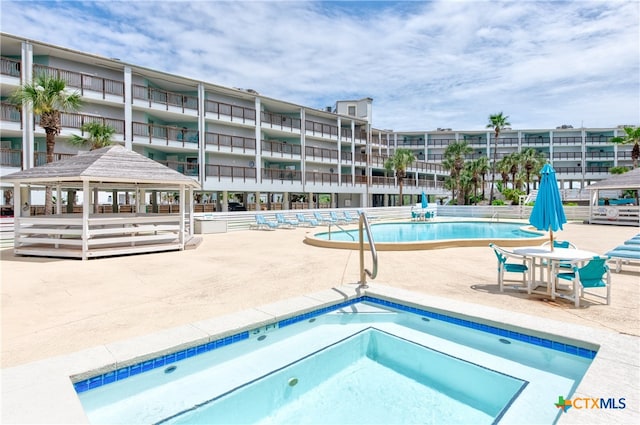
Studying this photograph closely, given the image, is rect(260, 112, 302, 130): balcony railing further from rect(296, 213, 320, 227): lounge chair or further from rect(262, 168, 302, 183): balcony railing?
rect(296, 213, 320, 227): lounge chair

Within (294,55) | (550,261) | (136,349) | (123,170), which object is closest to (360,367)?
(136,349)

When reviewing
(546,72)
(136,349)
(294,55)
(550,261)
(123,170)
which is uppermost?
(294,55)

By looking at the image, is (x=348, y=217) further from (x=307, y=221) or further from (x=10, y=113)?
(x=10, y=113)

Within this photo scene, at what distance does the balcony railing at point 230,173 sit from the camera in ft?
83.3

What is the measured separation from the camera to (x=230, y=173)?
2617 cm

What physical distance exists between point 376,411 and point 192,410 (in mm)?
1870

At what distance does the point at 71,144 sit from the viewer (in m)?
20.6

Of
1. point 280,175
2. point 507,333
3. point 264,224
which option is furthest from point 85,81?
point 507,333

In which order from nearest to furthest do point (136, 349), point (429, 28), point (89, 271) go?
point (136, 349) → point (89, 271) → point (429, 28)

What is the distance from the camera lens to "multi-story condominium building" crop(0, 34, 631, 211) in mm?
19577

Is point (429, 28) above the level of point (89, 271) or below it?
above

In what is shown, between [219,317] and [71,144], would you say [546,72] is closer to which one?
[219,317]

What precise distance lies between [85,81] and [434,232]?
22.6m

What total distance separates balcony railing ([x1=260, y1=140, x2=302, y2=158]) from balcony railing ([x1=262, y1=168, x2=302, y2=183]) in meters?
1.41
